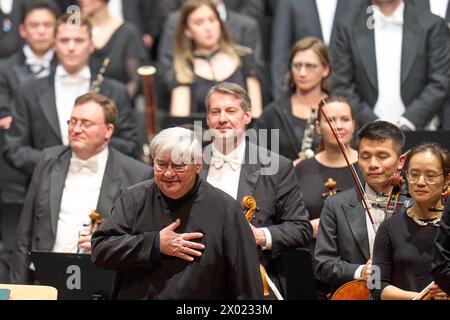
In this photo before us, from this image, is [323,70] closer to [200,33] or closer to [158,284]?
[200,33]

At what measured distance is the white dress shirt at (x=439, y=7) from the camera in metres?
7.02

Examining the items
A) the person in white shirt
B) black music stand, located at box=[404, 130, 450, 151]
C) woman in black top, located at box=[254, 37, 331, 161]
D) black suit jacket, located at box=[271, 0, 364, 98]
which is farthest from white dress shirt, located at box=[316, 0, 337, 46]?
the person in white shirt

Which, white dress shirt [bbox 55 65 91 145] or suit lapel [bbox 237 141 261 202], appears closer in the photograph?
suit lapel [bbox 237 141 261 202]

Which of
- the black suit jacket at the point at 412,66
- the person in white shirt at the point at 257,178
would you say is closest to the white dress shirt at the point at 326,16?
the black suit jacket at the point at 412,66

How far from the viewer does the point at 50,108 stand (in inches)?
259

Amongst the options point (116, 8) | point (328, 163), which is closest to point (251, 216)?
point (328, 163)

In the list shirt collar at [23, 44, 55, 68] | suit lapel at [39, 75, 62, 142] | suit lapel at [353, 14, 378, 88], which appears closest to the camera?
suit lapel at [39, 75, 62, 142]

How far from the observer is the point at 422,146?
475 cm

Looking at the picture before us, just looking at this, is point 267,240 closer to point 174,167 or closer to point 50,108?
point 174,167

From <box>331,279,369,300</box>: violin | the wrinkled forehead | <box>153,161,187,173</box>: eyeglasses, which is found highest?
the wrinkled forehead

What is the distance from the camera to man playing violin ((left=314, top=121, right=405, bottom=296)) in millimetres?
5055

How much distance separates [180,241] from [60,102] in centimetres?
233

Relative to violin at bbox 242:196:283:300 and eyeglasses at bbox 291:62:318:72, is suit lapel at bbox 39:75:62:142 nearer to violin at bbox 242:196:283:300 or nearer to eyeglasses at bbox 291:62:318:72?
eyeglasses at bbox 291:62:318:72

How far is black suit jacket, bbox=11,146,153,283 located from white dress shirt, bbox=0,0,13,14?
7.86ft
